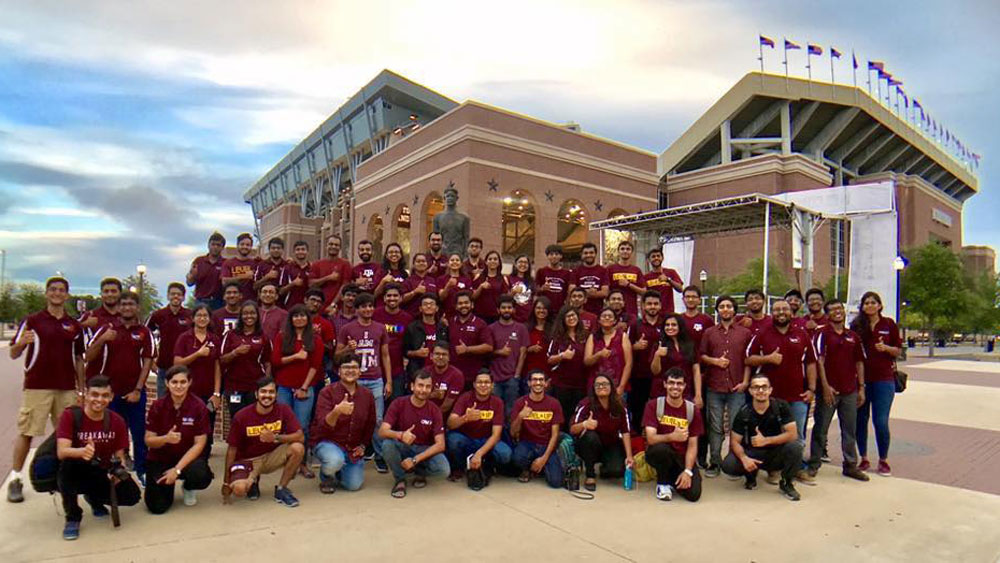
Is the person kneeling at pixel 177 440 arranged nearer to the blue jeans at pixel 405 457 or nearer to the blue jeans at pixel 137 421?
the blue jeans at pixel 137 421

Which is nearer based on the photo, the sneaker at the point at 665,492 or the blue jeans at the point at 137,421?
the sneaker at the point at 665,492

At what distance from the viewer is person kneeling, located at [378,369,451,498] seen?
5.96 m

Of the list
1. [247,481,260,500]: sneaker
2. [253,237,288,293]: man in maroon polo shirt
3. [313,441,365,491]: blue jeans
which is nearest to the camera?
[247,481,260,500]: sneaker

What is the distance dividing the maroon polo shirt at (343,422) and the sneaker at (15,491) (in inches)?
98.6

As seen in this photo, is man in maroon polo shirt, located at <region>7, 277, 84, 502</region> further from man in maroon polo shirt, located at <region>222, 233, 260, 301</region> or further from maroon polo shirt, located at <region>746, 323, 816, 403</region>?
maroon polo shirt, located at <region>746, 323, 816, 403</region>

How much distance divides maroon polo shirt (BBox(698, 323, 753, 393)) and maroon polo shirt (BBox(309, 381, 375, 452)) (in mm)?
3684

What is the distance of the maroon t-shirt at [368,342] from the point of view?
22.2ft

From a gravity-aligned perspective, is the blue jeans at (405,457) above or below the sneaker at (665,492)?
above

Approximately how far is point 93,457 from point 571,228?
123ft

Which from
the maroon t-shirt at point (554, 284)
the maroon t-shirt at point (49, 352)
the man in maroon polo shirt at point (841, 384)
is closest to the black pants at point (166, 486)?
the maroon t-shirt at point (49, 352)

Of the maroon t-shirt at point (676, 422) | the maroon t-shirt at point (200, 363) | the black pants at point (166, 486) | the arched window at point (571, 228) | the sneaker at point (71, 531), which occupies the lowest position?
the sneaker at point (71, 531)

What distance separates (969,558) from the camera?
4.55 meters

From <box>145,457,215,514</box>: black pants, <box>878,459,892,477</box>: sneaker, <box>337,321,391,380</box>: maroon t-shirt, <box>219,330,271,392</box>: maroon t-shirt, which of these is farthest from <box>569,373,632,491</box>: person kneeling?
<box>145,457,215,514</box>: black pants

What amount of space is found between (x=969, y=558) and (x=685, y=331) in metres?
3.04
